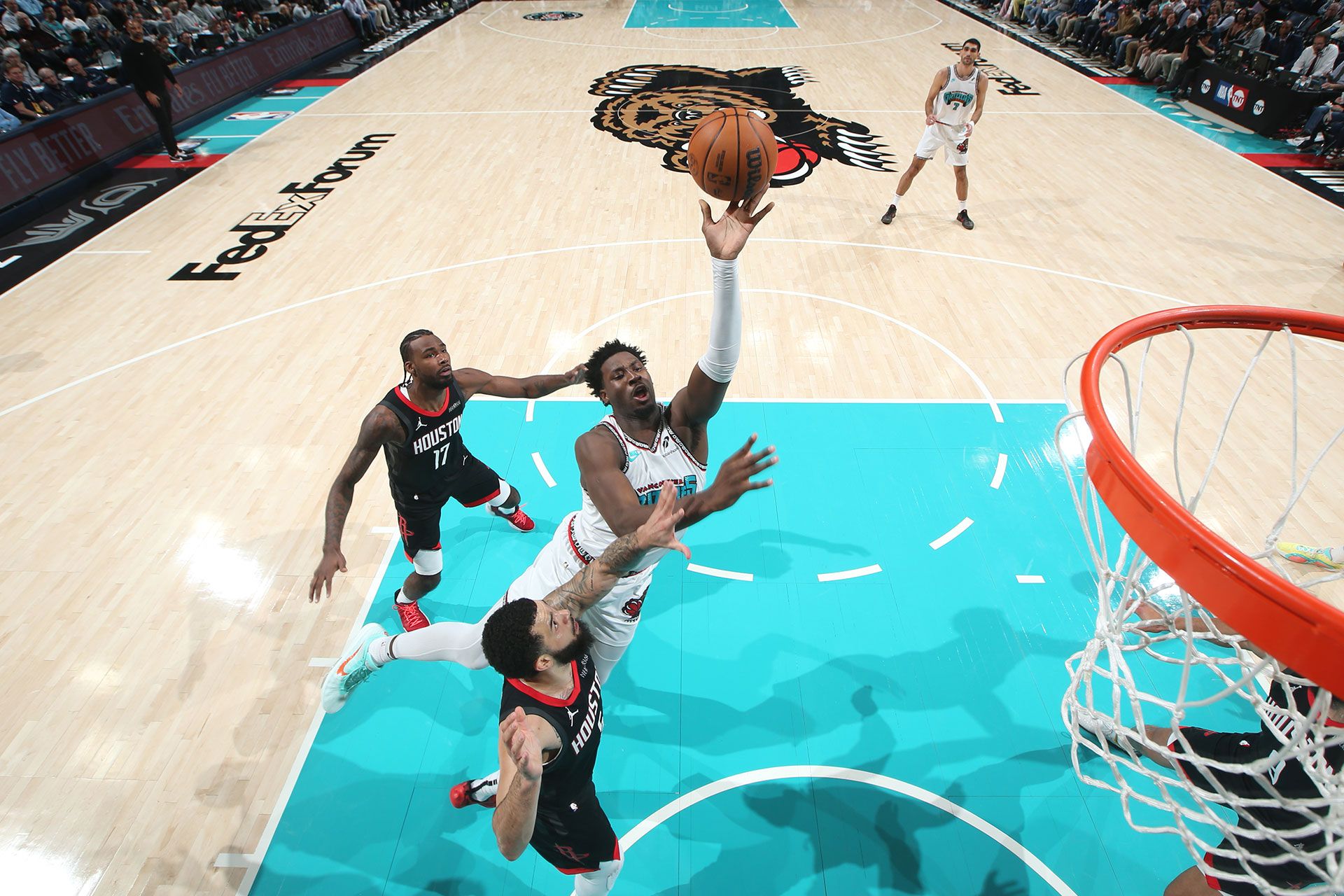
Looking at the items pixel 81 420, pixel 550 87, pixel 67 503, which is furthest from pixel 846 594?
pixel 550 87

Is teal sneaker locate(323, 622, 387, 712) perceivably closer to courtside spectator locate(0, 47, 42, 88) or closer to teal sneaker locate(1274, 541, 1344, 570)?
teal sneaker locate(1274, 541, 1344, 570)

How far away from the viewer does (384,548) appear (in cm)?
479

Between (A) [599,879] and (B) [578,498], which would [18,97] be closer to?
(B) [578,498]

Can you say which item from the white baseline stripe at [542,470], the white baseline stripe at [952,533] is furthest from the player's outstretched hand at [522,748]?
the white baseline stripe at [952,533]

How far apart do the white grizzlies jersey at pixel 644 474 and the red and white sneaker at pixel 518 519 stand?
1.70m

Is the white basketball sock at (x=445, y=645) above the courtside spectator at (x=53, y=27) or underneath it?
underneath

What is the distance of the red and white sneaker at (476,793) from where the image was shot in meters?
3.35

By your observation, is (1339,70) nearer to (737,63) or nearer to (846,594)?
(737,63)

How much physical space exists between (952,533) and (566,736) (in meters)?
3.22

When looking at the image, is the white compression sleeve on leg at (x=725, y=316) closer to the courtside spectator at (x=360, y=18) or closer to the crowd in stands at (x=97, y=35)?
the crowd in stands at (x=97, y=35)

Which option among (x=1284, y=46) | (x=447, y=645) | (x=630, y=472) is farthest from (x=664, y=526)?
(x=1284, y=46)

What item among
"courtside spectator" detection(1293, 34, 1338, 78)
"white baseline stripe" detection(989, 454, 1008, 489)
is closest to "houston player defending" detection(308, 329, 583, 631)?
"white baseline stripe" detection(989, 454, 1008, 489)

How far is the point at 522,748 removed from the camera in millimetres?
2141

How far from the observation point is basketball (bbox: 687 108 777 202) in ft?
10.5
